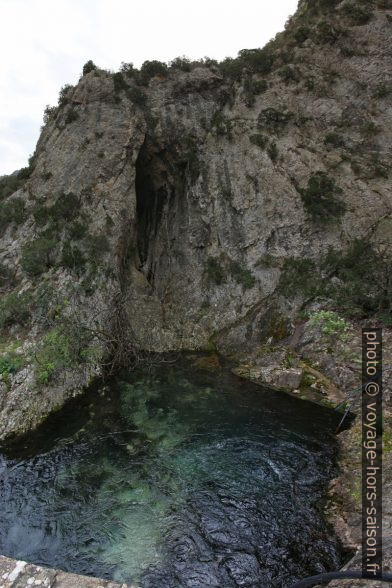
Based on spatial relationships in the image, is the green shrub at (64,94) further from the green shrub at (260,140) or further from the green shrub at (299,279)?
the green shrub at (299,279)

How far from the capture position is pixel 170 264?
26.8 m

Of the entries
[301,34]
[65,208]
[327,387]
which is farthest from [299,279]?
[301,34]

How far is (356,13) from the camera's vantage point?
82.0ft

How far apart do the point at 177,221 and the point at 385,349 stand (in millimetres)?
16214

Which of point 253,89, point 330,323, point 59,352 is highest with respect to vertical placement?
point 253,89

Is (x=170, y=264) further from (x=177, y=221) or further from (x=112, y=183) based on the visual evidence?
(x=112, y=183)

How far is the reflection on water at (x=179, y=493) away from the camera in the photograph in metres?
8.12

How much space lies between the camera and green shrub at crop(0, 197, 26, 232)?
78.6ft

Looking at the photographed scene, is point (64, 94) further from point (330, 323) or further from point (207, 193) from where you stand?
point (330, 323)

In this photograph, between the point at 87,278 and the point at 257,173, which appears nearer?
the point at 87,278

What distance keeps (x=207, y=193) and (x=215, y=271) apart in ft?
17.7

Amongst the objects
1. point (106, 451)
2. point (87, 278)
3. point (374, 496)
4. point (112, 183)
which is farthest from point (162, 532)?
point (112, 183)

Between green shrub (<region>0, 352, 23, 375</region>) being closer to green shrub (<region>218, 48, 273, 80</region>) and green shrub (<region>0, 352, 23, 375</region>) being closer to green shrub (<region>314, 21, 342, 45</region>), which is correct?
green shrub (<region>218, 48, 273, 80</region>)

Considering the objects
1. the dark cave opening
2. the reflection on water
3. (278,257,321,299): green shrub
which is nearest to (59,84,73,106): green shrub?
the dark cave opening
